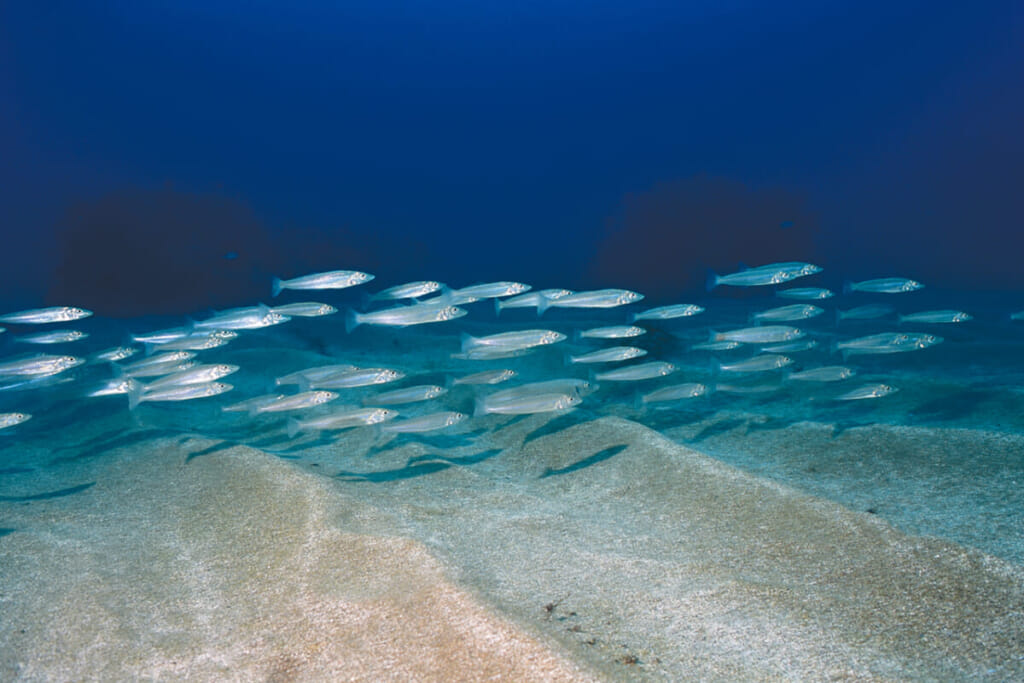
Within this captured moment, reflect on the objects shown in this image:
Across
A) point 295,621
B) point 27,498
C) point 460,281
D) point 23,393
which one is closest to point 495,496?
point 295,621

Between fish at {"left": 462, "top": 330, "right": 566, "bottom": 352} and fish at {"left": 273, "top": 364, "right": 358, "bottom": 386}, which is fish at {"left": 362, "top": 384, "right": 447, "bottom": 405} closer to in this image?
fish at {"left": 273, "top": 364, "right": 358, "bottom": 386}

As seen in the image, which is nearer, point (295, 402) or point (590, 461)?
point (590, 461)

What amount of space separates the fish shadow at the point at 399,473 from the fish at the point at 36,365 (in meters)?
3.39

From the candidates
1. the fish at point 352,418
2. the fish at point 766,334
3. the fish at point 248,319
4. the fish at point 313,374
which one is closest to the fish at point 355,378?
the fish at point 313,374

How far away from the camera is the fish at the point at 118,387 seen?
5.70 metres

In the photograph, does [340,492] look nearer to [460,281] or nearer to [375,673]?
[375,673]

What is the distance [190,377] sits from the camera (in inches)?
229

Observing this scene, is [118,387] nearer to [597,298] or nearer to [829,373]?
[597,298]

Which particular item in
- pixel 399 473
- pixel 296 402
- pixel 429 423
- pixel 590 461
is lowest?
pixel 590 461

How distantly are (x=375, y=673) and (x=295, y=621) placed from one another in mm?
656

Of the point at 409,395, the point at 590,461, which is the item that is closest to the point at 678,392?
the point at 590,461

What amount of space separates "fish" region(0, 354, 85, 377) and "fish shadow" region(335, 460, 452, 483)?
11.1 ft

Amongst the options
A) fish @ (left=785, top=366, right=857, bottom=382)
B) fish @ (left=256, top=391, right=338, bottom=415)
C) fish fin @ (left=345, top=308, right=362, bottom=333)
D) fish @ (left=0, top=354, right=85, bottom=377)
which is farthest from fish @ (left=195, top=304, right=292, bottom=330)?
fish @ (left=785, top=366, right=857, bottom=382)

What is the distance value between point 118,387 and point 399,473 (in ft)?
10.1
